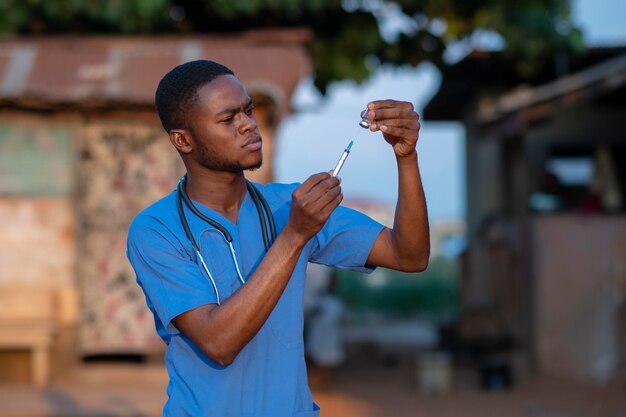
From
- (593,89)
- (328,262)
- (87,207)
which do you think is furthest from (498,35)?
(328,262)

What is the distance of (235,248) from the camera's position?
2.44 metres

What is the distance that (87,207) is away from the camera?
9.01 meters

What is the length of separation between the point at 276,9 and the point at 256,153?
7911mm

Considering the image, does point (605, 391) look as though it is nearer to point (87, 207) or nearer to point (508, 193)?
point (508, 193)

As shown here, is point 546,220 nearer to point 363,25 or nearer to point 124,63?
point 363,25

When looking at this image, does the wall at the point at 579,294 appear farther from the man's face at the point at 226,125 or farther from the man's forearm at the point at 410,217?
the man's face at the point at 226,125

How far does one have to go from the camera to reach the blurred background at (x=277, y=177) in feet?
28.3

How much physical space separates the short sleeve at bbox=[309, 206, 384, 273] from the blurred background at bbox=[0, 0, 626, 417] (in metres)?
5.00

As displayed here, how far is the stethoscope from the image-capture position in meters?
2.40

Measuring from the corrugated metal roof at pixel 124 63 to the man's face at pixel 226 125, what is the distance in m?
5.90

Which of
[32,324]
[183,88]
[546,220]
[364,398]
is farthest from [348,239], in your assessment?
[546,220]

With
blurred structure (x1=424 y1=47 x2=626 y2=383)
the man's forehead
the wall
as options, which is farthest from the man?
the wall

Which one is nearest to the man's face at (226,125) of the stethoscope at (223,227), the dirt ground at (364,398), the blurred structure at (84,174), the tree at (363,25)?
the stethoscope at (223,227)

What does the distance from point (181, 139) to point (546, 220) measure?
8.60 meters
